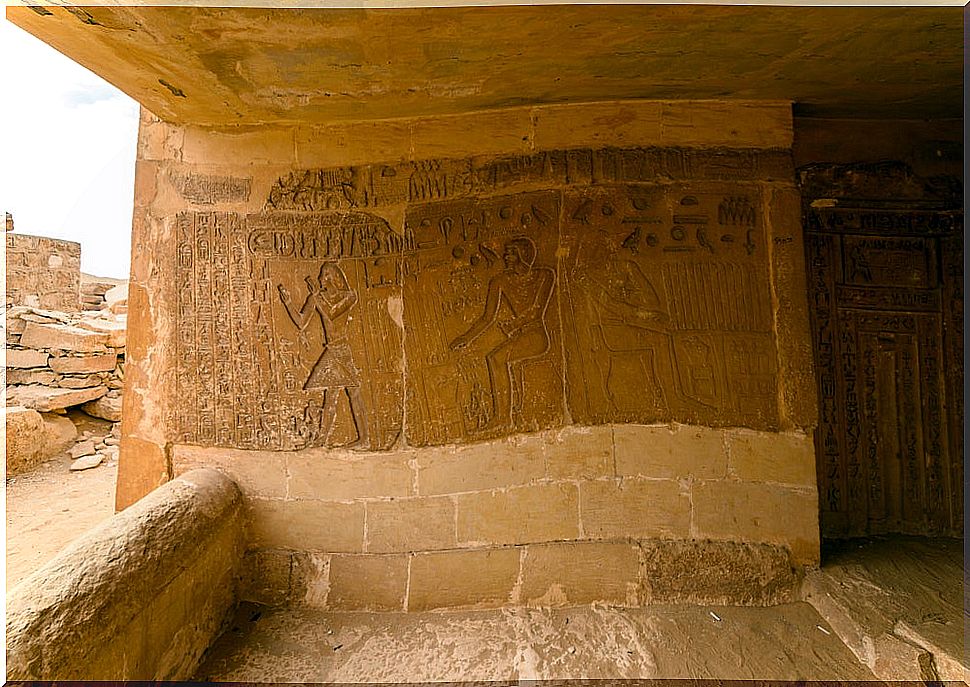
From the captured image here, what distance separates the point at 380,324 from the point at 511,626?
1.67 metres

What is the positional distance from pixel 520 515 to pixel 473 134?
6.82 ft

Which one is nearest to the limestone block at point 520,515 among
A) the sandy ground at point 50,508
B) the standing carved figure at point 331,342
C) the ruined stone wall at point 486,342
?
the ruined stone wall at point 486,342

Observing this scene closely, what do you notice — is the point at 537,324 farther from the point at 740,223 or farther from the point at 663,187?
the point at 740,223

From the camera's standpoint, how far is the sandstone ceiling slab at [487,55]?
5.97ft

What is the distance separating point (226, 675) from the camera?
2.14 m

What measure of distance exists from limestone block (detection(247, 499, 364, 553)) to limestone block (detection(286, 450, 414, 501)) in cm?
6

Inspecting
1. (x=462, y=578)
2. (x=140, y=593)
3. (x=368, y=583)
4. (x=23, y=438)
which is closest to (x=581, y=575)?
(x=462, y=578)

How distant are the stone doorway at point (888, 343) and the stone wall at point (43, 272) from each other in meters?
10.1

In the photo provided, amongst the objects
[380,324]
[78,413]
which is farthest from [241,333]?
[78,413]

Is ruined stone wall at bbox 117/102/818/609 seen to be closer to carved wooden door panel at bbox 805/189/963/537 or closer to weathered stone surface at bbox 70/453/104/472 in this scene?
carved wooden door panel at bbox 805/189/963/537

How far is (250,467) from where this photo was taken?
8.95 ft

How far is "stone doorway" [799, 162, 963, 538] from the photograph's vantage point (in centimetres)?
308

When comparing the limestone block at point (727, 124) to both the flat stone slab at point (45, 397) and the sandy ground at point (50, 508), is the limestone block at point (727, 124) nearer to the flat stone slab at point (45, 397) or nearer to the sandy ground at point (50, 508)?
the sandy ground at point (50, 508)

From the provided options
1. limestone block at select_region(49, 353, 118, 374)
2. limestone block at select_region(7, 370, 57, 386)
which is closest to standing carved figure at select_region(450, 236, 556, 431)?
limestone block at select_region(49, 353, 118, 374)
